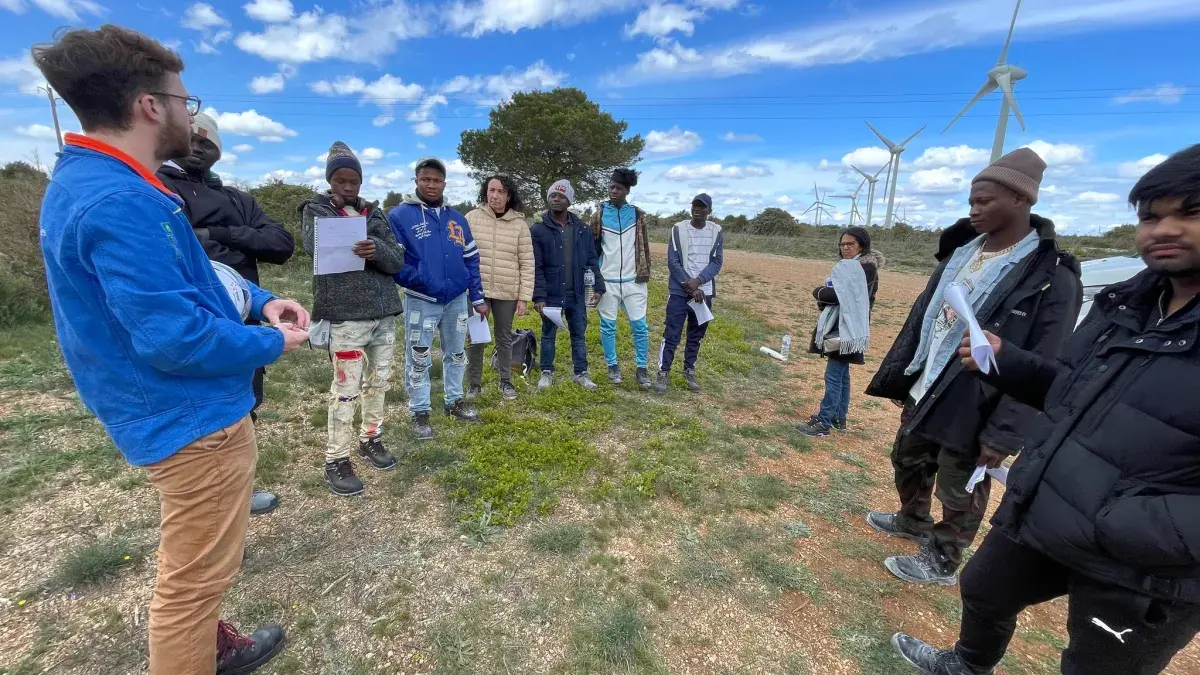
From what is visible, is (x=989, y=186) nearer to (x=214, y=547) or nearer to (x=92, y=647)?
(x=214, y=547)

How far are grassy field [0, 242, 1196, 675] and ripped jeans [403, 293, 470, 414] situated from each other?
45 cm

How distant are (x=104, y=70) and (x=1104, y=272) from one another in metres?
9.98

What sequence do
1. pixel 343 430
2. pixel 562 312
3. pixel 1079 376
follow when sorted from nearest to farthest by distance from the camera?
pixel 1079 376 → pixel 343 430 → pixel 562 312

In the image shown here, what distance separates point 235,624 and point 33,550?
144 centimetres

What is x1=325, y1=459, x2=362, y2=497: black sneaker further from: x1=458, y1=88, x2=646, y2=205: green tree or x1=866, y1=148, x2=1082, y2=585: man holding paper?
x1=458, y1=88, x2=646, y2=205: green tree

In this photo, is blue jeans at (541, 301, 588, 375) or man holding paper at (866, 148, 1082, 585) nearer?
man holding paper at (866, 148, 1082, 585)

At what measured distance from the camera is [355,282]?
131 inches

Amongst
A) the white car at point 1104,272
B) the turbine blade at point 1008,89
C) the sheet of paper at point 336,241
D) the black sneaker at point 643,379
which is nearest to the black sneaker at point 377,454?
the sheet of paper at point 336,241

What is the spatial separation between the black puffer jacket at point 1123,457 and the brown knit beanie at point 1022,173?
0.85 meters

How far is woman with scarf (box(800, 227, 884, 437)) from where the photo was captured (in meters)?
4.63

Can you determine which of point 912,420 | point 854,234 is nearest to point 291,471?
point 912,420

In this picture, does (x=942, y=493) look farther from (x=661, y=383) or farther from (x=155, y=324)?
(x=155, y=324)

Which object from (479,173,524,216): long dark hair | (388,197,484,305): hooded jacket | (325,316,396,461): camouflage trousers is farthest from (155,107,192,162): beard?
(479,173,524,216): long dark hair

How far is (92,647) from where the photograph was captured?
2234mm
